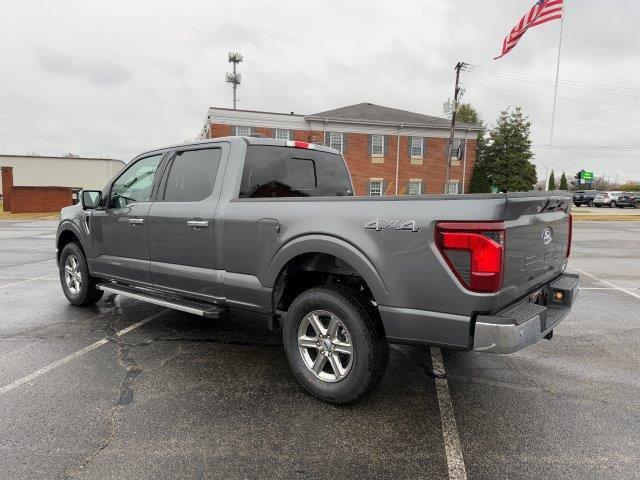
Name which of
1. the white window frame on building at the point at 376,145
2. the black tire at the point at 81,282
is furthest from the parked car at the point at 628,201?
the black tire at the point at 81,282

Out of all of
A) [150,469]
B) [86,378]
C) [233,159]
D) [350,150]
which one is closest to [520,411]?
[150,469]

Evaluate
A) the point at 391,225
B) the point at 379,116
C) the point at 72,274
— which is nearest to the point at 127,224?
the point at 72,274

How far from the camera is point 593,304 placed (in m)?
6.39

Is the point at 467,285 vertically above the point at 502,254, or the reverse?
the point at 502,254

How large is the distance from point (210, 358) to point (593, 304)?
526cm

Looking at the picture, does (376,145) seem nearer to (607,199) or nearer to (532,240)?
(607,199)

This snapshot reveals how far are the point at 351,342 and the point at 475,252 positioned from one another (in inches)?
42.0

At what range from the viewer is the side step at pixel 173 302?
3963mm

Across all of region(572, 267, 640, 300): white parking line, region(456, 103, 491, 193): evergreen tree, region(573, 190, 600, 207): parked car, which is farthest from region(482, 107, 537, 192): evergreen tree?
region(572, 267, 640, 300): white parking line

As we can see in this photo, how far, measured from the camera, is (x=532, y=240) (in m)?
3.08

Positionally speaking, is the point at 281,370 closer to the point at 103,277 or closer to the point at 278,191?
the point at 278,191

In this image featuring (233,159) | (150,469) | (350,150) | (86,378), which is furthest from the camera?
(350,150)

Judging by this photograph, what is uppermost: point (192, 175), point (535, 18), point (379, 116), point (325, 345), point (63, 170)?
point (535, 18)

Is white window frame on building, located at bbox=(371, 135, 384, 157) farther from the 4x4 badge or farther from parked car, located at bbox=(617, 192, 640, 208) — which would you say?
the 4x4 badge
